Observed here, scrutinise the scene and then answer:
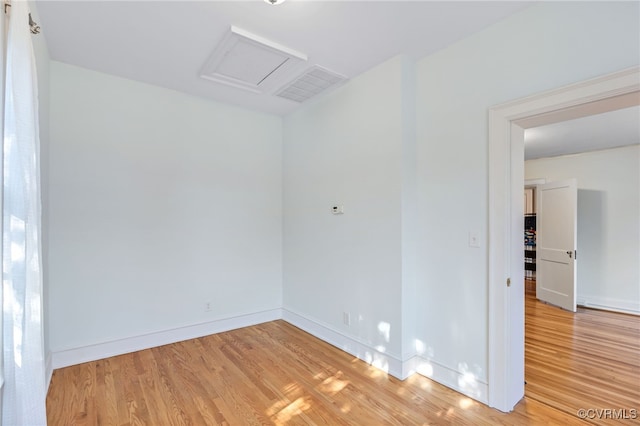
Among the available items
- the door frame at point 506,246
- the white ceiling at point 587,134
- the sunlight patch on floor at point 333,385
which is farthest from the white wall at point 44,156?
the white ceiling at point 587,134

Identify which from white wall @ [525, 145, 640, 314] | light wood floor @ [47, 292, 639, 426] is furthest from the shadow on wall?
light wood floor @ [47, 292, 639, 426]

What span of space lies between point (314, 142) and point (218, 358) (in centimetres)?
255

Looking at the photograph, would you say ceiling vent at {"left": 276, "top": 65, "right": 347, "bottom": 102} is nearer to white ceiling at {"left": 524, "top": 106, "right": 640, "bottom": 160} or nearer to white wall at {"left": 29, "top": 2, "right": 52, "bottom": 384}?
white wall at {"left": 29, "top": 2, "right": 52, "bottom": 384}

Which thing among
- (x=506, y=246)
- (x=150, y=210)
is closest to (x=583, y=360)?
(x=506, y=246)

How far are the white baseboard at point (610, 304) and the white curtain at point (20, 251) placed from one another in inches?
271

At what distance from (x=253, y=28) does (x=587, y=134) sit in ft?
15.3

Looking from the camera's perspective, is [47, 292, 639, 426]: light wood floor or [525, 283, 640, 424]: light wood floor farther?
[525, 283, 640, 424]: light wood floor

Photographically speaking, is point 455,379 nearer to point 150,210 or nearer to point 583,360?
point 583,360

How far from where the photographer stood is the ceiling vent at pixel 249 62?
2.41 m

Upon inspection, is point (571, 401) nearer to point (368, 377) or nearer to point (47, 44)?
point (368, 377)

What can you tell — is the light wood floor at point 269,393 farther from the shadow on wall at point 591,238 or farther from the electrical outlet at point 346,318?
the shadow on wall at point 591,238

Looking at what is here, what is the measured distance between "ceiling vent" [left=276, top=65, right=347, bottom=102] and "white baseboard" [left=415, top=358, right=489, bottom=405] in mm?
2786

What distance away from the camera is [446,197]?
254 centimetres

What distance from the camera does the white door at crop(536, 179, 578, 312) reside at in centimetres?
478
